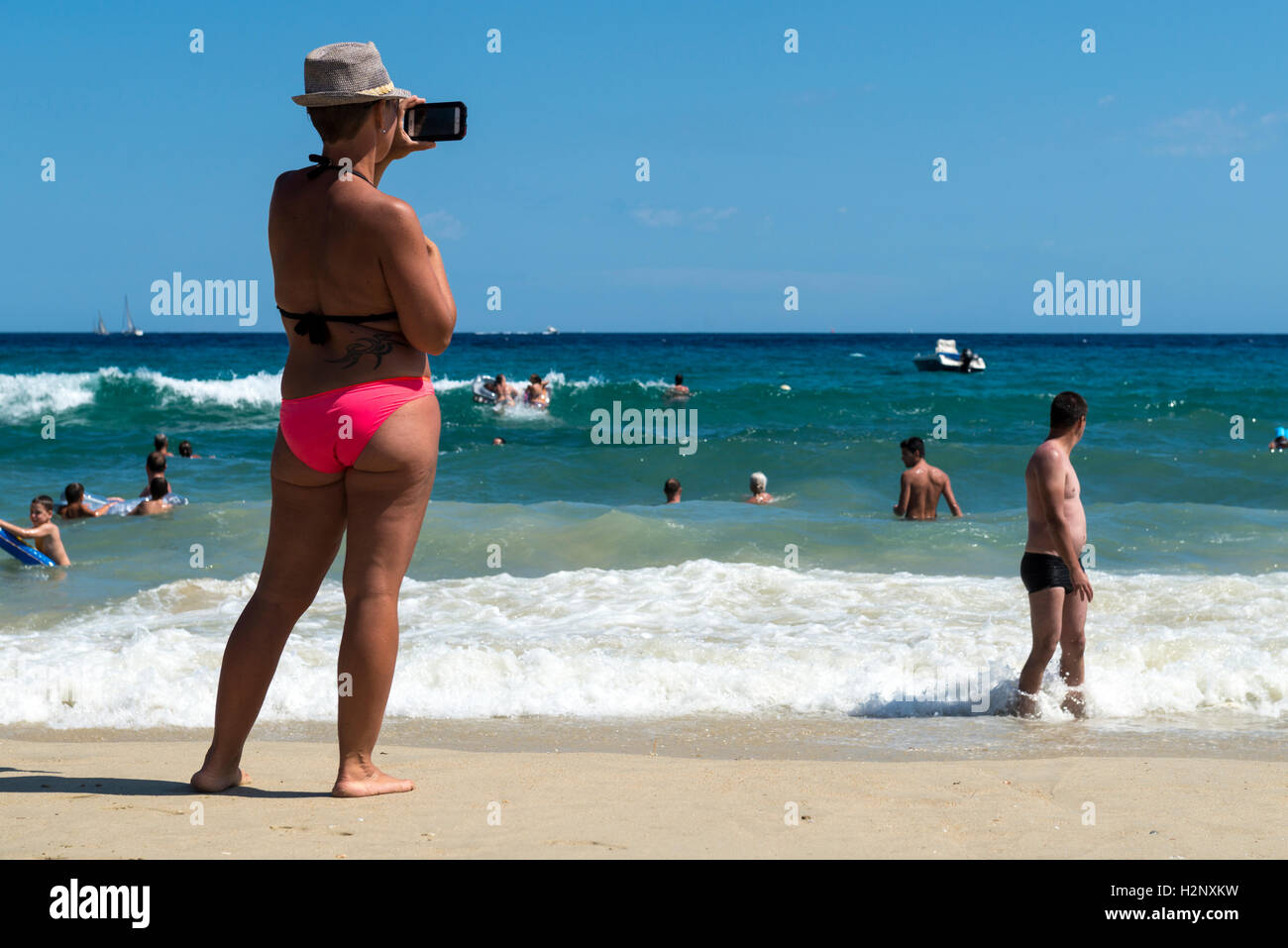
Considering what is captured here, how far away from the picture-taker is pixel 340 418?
2.95m

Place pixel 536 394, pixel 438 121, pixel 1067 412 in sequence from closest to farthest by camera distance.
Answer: pixel 438 121, pixel 1067 412, pixel 536 394

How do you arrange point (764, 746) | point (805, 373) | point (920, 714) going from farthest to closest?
point (805, 373), point (920, 714), point (764, 746)

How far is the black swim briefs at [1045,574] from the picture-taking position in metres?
5.20

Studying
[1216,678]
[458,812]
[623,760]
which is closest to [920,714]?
[1216,678]

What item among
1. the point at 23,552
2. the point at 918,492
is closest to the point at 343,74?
the point at 23,552

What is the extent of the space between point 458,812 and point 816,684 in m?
2.93

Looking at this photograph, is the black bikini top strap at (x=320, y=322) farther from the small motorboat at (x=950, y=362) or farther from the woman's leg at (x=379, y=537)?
the small motorboat at (x=950, y=362)

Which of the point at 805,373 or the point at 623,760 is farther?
the point at 805,373

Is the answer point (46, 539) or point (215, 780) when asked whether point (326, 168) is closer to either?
point (215, 780)

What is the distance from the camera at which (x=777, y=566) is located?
9.45 m

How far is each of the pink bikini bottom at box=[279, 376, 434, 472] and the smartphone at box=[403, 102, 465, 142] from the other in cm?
68

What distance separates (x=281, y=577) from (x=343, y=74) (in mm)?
1328

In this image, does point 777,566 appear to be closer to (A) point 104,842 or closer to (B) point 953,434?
(A) point 104,842

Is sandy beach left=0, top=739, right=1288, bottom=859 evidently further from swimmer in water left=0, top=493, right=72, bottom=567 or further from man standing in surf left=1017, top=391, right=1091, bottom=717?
swimmer in water left=0, top=493, right=72, bottom=567
